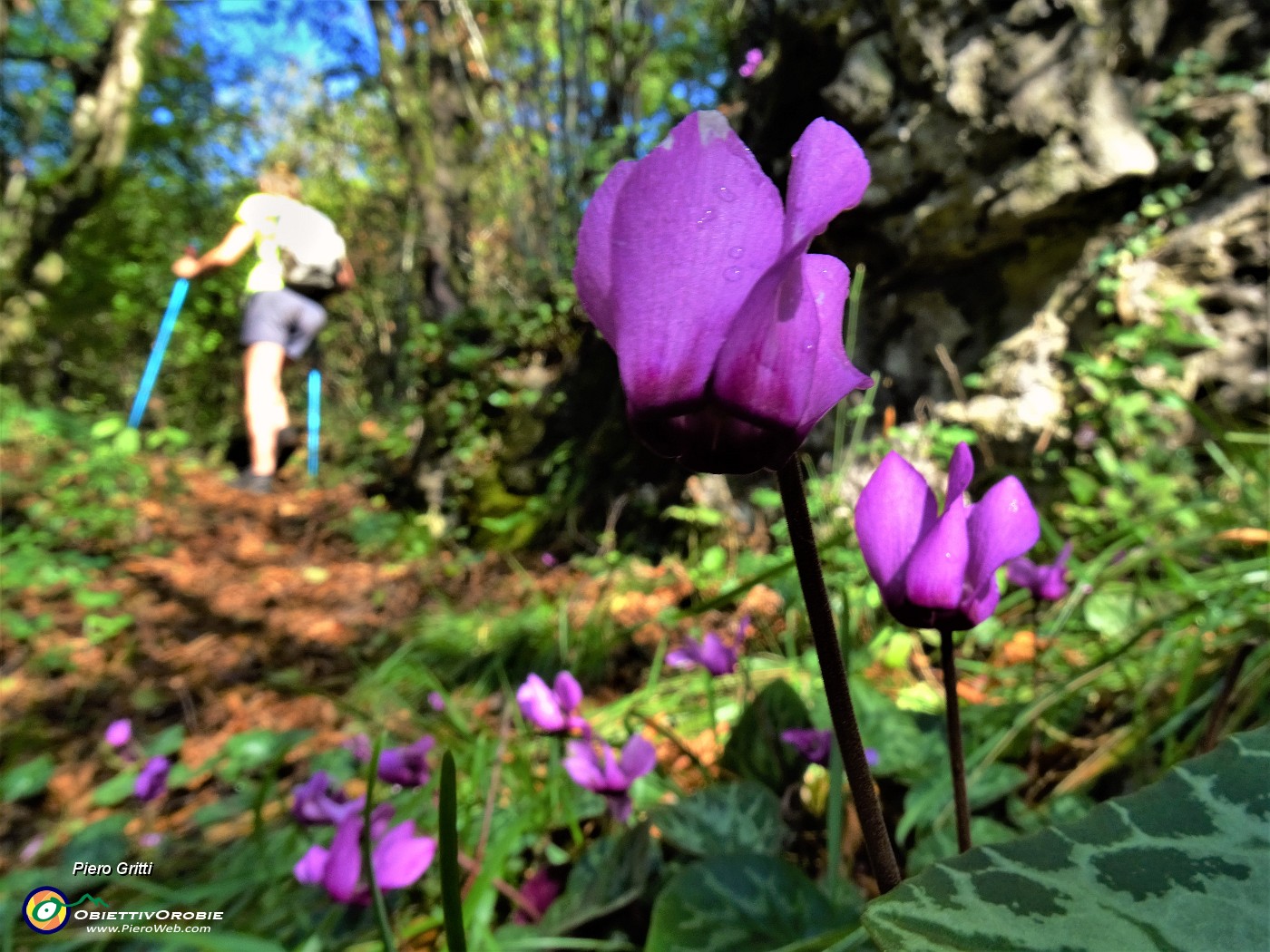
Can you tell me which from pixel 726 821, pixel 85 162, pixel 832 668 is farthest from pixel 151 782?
pixel 85 162

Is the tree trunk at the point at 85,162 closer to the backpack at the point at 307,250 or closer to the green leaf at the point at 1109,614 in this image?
the backpack at the point at 307,250

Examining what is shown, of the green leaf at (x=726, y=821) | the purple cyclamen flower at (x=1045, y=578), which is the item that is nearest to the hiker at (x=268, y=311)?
the green leaf at (x=726, y=821)

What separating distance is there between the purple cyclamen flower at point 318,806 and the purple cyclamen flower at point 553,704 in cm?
30

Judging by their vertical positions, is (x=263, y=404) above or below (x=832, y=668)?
above

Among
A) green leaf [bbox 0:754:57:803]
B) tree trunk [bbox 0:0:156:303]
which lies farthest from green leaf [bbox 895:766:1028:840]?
tree trunk [bbox 0:0:156:303]

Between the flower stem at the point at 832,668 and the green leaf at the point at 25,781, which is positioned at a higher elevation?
the flower stem at the point at 832,668

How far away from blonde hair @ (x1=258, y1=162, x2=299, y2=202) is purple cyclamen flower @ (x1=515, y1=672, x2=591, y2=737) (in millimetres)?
6193

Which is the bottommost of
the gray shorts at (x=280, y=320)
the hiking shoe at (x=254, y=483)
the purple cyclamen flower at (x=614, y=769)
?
the purple cyclamen flower at (x=614, y=769)

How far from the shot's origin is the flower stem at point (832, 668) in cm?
40

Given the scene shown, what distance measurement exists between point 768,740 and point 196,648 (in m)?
2.96

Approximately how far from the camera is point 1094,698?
1.50 m

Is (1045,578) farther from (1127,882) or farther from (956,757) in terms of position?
(1127,882)

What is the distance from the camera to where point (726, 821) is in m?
0.92

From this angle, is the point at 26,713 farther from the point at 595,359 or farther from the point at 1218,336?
the point at 1218,336
